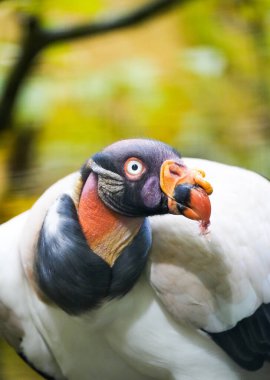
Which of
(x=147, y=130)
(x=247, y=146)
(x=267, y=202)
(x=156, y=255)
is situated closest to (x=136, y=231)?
(x=156, y=255)

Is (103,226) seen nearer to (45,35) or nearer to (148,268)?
(148,268)

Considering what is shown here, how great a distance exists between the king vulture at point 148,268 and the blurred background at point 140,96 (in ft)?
1.74

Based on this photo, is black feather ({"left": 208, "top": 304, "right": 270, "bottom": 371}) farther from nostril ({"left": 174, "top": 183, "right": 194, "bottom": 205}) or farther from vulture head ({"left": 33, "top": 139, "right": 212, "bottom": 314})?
nostril ({"left": 174, "top": 183, "right": 194, "bottom": 205})

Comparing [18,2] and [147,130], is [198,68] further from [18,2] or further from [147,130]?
[18,2]

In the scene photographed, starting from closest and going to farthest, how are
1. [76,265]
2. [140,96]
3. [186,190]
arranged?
[186,190] → [76,265] → [140,96]

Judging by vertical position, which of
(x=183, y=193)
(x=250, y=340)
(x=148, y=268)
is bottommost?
(x=250, y=340)

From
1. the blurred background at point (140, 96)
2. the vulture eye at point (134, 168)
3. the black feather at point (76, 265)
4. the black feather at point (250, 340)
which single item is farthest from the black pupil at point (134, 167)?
the blurred background at point (140, 96)

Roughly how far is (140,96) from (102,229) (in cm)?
100

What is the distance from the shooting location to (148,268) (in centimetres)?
135

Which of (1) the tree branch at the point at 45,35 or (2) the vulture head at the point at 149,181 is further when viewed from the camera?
(1) the tree branch at the point at 45,35

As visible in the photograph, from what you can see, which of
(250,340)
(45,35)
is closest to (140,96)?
(45,35)

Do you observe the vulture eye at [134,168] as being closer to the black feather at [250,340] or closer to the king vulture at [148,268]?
the king vulture at [148,268]

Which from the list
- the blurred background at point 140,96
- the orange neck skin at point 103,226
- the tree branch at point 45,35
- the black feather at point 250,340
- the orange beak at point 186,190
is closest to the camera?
the orange beak at point 186,190

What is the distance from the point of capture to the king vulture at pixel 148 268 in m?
1.22
